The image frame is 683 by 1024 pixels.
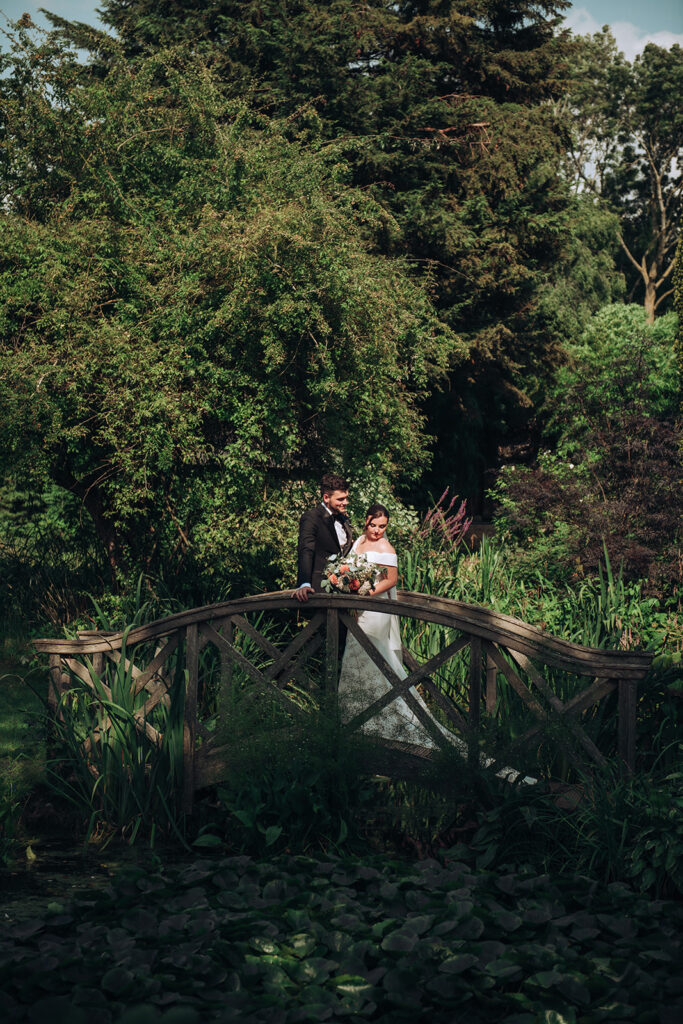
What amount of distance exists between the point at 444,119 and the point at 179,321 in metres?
8.83

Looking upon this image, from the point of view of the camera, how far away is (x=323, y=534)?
24.0 feet

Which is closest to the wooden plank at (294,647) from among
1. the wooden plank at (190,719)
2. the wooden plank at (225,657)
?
the wooden plank at (225,657)

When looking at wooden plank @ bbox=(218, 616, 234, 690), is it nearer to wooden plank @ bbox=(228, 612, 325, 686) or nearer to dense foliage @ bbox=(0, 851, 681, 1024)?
wooden plank @ bbox=(228, 612, 325, 686)

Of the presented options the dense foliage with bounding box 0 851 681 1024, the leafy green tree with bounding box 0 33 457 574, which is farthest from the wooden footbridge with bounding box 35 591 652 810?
the leafy green tree with bounding box 0 33 457 574

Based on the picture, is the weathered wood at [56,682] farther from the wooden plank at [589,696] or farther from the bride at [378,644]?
the wooden plank at [589,696]

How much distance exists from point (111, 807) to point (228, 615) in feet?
4.20

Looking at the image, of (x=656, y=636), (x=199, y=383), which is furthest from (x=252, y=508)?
(x=656, y=636)

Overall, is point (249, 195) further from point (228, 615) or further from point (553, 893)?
point (553, 893)

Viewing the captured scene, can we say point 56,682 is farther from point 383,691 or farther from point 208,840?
point 383,691

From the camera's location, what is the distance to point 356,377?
33.1 ft

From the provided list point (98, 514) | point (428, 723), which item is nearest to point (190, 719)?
point (428, 723)

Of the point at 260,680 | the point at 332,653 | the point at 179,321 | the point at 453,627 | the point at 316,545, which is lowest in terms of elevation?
the point at 260,680

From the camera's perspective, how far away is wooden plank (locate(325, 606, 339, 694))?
19.0 feet

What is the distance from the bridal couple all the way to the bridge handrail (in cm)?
26
